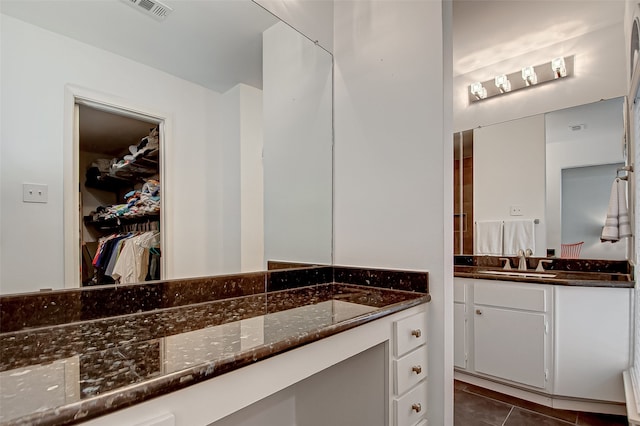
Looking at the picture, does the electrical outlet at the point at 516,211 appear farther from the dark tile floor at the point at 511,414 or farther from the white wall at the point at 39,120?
the white wall at the point at 39,120

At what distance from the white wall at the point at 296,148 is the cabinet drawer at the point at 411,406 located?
2.53 ft

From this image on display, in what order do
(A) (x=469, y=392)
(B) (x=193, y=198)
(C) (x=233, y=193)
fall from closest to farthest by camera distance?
(B) (x=193, y=198), (C) (x=233, y=193), (A) (x=469, y=392)

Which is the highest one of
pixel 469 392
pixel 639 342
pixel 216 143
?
pixel 216 143

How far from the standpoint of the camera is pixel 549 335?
210 centimetres

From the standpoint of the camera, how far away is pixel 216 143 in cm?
134

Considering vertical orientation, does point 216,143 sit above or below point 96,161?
above

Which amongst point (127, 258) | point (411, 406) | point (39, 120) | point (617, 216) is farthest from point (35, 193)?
point (617, 216)

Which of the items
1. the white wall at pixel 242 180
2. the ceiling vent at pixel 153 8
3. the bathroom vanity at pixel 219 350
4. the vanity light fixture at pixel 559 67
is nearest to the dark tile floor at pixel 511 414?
the bathroom vanity at pixel 219 350

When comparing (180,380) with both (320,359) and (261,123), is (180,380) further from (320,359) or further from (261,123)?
(261,123)

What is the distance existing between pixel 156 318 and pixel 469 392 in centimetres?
224

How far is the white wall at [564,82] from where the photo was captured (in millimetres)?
2381

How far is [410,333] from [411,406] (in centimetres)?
29

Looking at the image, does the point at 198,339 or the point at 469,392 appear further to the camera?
the point at 469,392

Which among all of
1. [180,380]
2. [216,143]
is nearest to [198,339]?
[180,380]
